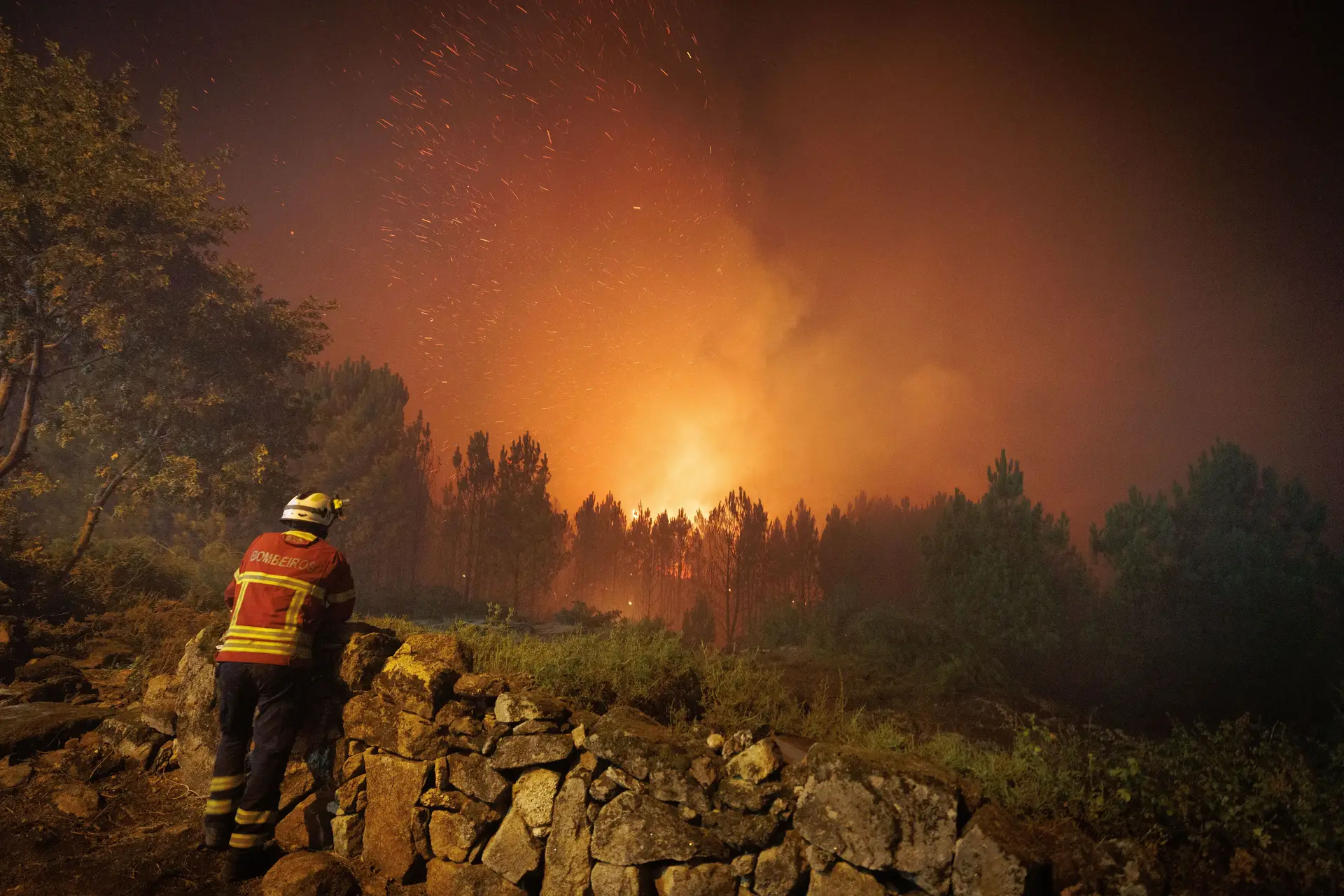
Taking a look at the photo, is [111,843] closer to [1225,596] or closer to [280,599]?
[280,599]

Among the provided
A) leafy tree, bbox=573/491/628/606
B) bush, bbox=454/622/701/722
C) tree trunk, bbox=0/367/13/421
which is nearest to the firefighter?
bush, bbox=454/622/701/722

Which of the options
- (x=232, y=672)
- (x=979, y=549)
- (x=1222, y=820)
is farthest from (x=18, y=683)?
(x=979, y=549)

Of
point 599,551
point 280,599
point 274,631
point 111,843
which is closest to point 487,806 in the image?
point 274,631

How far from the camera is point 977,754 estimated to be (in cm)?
415

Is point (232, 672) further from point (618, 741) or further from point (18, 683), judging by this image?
point (18, 683)

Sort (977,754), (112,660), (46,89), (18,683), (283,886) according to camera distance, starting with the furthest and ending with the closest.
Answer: (46,89) < (112,660) < (18,683) < (283,886) < (977,754)

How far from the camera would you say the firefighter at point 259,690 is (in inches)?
189

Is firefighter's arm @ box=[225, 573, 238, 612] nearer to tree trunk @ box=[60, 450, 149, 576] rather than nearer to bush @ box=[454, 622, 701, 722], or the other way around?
bush @ box=[454, 622, 701, 722]

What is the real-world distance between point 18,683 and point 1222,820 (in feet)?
41.5

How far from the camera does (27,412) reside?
14203mm

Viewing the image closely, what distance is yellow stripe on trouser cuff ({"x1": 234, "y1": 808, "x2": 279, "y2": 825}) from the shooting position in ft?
15.6

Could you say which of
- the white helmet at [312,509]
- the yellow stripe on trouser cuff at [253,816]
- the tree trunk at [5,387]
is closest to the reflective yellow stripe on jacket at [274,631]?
the white helmet at [312,509]

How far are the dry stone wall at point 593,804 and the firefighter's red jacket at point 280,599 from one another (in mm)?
578

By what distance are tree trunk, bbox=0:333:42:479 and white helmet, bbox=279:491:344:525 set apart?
14.0m
